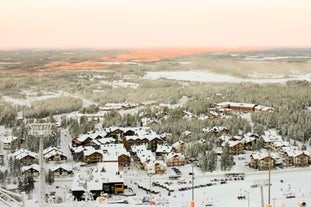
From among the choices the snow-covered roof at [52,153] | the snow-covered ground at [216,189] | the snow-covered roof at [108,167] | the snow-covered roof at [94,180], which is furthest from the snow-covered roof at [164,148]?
→ the snow-covered roof at [94,180]

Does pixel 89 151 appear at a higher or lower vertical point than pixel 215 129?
lower

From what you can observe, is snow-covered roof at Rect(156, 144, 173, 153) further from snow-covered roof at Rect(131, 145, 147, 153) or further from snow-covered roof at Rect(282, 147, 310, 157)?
A: snow-covered roof at Rect(282, 147, 310, 157)

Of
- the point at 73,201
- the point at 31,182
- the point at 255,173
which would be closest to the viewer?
the point at 73,201

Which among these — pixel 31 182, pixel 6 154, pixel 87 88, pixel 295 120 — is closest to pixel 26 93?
pixel 87 88

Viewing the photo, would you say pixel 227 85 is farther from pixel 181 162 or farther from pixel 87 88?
pixel 181 162

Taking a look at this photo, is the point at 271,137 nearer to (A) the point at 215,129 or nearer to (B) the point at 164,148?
(A) the point at 215,129

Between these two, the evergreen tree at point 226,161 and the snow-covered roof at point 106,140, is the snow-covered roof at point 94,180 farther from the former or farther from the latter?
the snow-covered roof at point 106,140

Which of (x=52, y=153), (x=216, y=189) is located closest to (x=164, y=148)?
(x=52, y=153)

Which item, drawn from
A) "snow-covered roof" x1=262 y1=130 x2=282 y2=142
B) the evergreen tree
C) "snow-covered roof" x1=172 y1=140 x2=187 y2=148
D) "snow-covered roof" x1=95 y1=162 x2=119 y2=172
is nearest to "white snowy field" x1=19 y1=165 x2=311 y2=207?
the evergreen tree
